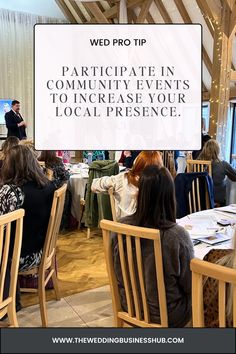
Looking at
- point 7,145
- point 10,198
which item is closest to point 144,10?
point 7,145

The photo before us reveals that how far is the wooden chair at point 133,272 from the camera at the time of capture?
4.52 ft

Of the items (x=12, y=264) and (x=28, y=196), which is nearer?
(x=12, y=264)

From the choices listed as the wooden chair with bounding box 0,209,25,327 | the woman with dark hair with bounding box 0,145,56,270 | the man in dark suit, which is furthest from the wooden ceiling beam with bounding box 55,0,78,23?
the wooden chair with bounding box 0,209,25,327

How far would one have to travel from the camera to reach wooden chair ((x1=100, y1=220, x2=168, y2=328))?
4.52 ft

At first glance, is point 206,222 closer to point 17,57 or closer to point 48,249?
point 48,249

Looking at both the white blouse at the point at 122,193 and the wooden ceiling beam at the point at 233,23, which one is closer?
the white blouse at the point at 122,193

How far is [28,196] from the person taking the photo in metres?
2.19

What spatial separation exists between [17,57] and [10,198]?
8.31 meters

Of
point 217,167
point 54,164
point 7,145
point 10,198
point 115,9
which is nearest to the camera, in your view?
point 10,198

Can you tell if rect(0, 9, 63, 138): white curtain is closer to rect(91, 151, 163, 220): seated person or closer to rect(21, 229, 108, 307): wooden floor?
rect(21, 229, 108, 307): wooden floor

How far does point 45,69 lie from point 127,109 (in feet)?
1.44

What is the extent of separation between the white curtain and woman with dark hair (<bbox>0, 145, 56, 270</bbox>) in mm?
7160

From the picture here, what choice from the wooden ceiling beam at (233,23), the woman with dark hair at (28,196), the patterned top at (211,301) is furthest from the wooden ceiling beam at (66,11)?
the patterned top at (211,301)

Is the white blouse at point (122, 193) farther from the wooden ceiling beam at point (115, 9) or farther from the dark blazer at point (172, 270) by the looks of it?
the wooden ceiling beam at point (115, 9)
